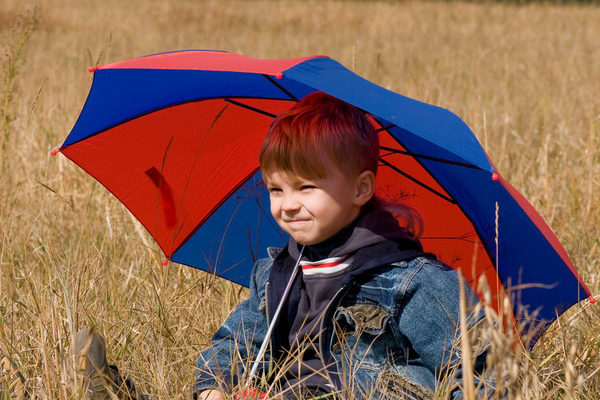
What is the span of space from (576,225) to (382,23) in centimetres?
999

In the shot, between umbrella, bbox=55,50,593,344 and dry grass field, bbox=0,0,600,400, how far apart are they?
206 millimetres

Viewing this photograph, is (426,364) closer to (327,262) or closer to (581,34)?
(327,262)

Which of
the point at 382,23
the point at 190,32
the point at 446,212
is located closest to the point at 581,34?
the point at 382,23

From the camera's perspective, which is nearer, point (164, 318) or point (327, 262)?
point (327, 262)

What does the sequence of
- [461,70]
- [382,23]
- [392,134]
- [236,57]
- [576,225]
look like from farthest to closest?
[382,23] → [461,70] → [576,225] → [392,134] → [236,57]

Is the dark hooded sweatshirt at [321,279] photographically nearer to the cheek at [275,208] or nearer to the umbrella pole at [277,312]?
the umbrella pole at [277,312]

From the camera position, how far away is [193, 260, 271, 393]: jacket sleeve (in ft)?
7.35

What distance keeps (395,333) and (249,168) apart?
87 centimetres

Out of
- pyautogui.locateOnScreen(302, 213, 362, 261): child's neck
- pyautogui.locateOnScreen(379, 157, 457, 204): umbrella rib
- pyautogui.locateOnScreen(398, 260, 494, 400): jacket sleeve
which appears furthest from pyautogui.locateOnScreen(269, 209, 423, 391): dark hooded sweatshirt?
pyautogui.locateOnScreen(379, 157, 457, 204): umbrella rib

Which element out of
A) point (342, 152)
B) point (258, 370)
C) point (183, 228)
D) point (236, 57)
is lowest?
point (258, 370)

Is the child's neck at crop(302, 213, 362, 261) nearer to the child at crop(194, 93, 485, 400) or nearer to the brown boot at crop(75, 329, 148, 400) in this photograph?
the child at crop(194, 93, 485, 400)

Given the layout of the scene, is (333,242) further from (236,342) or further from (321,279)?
(236,342)

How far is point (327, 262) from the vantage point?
7.21 feet

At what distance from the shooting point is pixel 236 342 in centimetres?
227
